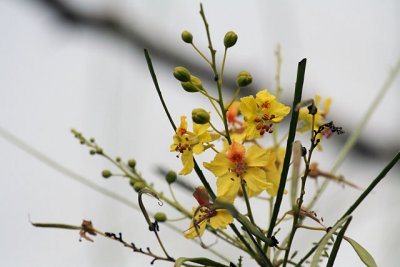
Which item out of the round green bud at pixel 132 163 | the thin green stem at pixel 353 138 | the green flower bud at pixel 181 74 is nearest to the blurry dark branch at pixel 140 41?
the thin green stem at pixel 353 138

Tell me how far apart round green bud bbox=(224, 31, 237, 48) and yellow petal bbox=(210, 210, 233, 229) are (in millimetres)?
Result: 151

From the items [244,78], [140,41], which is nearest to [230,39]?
[244,78]

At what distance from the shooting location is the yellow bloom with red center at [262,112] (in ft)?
1.86

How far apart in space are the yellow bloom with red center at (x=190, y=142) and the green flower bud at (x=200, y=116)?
0.07 feet

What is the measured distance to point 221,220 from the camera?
1.73 ft

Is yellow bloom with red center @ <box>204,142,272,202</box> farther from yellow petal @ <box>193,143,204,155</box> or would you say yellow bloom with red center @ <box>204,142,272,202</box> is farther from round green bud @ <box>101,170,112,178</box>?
round green bud @ <box>101,170,112,178</box>

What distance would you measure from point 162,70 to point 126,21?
0.63 feet

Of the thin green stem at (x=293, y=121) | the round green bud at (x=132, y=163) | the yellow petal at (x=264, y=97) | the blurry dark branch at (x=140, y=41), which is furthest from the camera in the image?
the blurry dark branch at (x=140, y=41)

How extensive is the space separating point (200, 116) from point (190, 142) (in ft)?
0.12

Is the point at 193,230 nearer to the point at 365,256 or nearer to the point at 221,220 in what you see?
the point at 221,220

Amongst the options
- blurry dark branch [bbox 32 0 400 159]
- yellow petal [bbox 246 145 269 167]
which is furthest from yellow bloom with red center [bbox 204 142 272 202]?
blurry dark branch [bbox 32 0 400 159]

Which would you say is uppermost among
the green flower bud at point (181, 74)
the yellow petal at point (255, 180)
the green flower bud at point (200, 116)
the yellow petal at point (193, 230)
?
the green flower bud at point (181, 74)

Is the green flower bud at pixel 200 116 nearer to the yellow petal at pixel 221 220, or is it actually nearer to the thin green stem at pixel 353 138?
the yellow petal at pixel 221 220

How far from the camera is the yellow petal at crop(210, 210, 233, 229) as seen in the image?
52 centimetres
